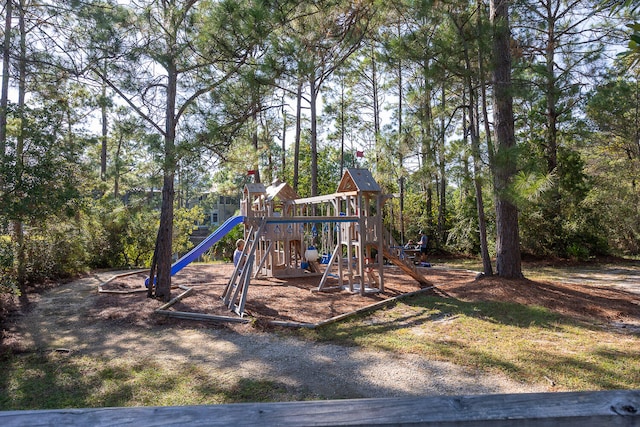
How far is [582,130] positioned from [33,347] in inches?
715

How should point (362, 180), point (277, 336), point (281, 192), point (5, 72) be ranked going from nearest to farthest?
point (277, 336) → point (5, 72) → point (362, 180) → point (281, 192)

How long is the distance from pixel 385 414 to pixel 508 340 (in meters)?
Answer: 5.48

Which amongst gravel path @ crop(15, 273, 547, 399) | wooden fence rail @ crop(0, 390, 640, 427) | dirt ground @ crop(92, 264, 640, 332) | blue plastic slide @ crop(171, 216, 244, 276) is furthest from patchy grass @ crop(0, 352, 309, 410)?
blue plastic slide @ crop(171, 216, 244, 276)

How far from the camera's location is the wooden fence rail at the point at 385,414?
1005mm

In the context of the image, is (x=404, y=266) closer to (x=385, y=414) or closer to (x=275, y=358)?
(x=275, y=358)

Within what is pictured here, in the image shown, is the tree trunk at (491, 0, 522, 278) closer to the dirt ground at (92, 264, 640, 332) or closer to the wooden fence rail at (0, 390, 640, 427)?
the dirt ground at (92, 264, 640, 332)

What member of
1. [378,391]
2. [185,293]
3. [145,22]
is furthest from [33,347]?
[145,22]

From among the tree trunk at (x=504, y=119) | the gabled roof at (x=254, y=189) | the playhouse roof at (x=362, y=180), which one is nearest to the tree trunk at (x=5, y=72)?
the gabled roof at (x=254, y=189)

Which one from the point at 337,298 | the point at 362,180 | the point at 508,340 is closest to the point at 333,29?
the point at 362,180

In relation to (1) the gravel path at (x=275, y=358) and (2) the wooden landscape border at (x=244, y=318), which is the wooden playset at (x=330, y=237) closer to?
(2) the wooden landscape border at (x=244, y=318)

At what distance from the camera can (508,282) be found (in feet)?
29.9

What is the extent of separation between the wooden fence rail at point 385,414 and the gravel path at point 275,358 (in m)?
3.14

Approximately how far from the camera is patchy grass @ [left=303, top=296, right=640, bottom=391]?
14.6ft

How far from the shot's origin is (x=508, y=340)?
575cm
